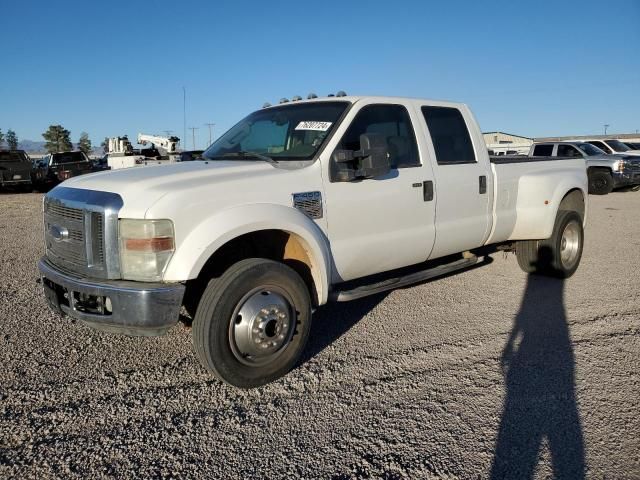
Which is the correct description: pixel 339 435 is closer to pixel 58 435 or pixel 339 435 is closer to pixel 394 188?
pixel 58 435

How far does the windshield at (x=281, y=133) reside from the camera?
163 inches

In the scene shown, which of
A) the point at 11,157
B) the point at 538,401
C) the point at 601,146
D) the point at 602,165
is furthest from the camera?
the point at 11,157

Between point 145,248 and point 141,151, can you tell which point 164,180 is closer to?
point 145,248

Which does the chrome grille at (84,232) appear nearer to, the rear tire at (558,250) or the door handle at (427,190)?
the door handle at (427,190)

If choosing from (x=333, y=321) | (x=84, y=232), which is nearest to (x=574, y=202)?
(x=333, y=321)

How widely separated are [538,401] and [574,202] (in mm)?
3924

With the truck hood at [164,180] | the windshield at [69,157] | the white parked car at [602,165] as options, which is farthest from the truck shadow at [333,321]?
the windshield at [69,157]

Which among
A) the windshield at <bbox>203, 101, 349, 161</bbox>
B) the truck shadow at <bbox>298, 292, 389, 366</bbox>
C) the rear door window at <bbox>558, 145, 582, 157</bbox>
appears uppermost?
the rear door window at <bbox>558, 145, 582, 157</bbox>

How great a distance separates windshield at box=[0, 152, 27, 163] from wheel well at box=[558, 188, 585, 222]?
71.2 ft

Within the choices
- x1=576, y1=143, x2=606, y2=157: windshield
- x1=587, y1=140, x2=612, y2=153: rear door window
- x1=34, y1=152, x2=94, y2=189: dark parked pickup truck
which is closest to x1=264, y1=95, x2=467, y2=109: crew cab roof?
x1=576, y1=143, x2=606, y2=157: windshield

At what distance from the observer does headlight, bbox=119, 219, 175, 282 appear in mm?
3078

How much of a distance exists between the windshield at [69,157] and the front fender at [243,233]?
22.9 metres

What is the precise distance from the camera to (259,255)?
396 centimetres

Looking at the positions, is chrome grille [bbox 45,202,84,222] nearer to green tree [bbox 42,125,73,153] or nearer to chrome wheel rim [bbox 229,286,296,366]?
chrome wheel rim [bbox 229,286,296,366]
